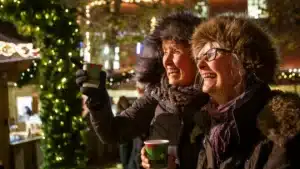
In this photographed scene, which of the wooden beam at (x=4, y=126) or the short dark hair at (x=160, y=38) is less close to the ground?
the short dark hair at (x=160, y=38)

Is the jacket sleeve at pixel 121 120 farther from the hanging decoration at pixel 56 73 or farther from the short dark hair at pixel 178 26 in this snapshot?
the hanging decoration at pixel 56 73

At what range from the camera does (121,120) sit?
10.00ft

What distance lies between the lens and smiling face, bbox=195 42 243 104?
7.36 feet

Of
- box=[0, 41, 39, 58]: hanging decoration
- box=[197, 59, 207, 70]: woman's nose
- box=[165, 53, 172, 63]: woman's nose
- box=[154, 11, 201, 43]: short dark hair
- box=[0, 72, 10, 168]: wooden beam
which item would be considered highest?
box=[0, 41, 39, 58]: hanging decoration

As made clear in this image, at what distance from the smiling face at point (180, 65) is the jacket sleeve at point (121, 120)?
0.31 m

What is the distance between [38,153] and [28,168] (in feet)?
1.23

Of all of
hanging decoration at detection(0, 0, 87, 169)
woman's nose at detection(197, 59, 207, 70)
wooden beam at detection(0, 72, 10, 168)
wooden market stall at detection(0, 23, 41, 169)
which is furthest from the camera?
wooden beam at detection(0, 72, 10, 168)

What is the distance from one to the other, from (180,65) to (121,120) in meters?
0.59

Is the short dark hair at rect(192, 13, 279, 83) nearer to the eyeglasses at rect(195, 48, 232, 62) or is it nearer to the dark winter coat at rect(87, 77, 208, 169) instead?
the eyeglasses at rect(195, 48, 232, 62)

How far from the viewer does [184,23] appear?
9.70 feet

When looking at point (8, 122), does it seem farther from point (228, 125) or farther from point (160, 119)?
point (228, 125)

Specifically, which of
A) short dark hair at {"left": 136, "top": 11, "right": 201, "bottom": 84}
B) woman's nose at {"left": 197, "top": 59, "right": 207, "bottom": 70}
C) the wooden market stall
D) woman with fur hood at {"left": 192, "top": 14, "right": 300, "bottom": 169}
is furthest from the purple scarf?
the wooden market stall

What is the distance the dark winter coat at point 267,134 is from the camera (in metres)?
1.95

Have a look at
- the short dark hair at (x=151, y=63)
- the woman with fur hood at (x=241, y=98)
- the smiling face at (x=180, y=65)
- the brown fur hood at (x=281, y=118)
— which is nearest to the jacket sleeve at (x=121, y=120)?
the short dark hair at (x=151, y=63)
